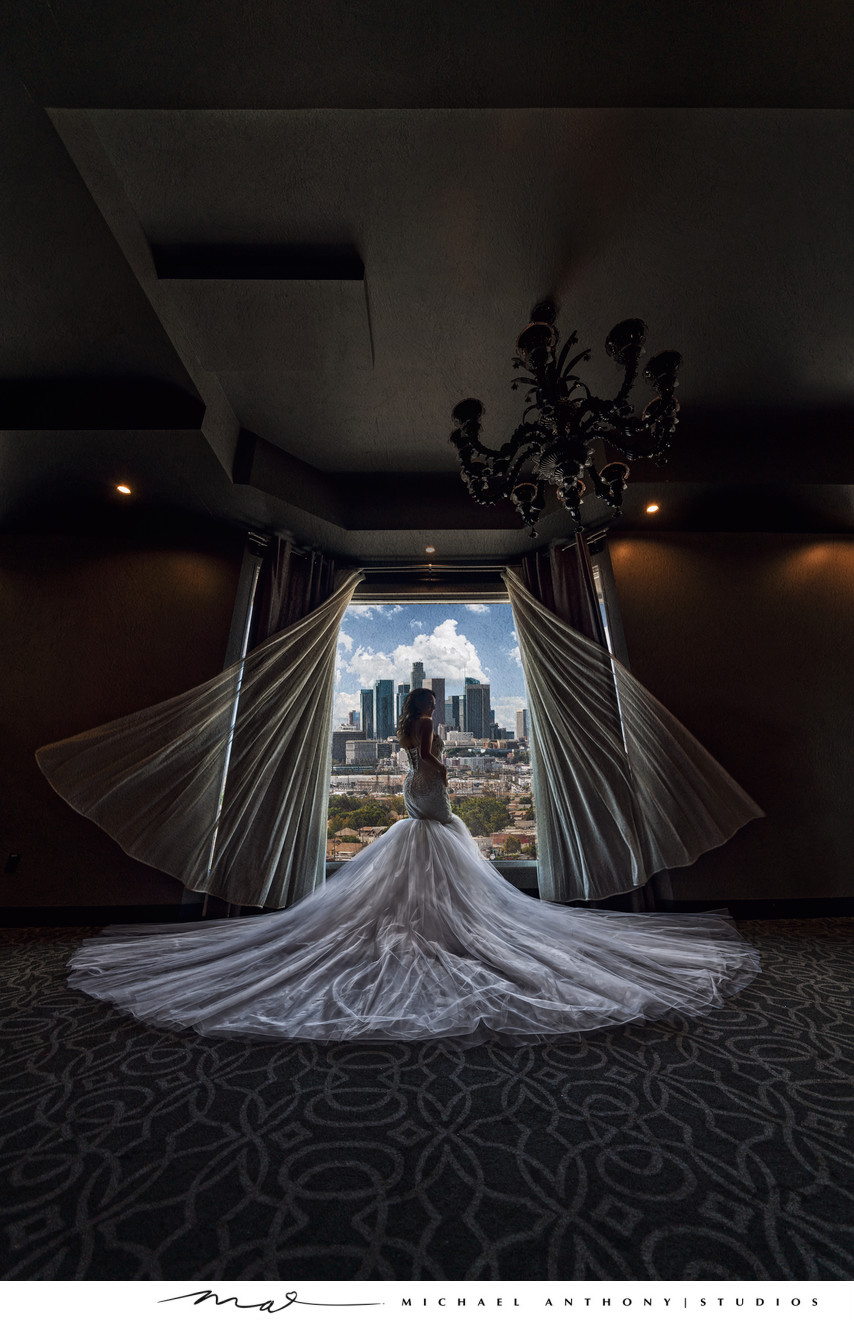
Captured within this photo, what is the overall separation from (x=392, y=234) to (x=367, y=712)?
305 centimetres

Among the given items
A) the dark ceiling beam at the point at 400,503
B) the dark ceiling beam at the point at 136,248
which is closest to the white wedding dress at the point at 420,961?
the dark ceiling beam at the point at 400,503

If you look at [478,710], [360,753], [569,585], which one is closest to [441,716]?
[478,710]

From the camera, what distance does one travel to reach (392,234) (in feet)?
6.02

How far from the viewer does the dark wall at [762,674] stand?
3365 millimetres

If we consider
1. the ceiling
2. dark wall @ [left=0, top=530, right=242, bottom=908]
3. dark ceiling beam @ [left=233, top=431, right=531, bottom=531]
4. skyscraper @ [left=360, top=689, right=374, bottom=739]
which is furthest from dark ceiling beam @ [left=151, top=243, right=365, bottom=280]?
skyscraper @ [left=360, top=689, right=374, bottom=739]

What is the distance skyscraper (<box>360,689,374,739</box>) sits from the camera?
3926 millimetres

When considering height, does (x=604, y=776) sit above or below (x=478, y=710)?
below

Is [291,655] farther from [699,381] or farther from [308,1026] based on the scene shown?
[699,381]

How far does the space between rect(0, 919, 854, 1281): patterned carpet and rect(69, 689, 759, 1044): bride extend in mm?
89

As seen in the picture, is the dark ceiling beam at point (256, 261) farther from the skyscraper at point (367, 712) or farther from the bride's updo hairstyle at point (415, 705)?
the skyscraper at point (367, 712)

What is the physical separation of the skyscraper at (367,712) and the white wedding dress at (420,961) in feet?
3.33

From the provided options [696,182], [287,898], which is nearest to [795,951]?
[287,898]

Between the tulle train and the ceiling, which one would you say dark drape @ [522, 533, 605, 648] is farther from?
the tulle train

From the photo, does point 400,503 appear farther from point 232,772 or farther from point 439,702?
point 232,772
